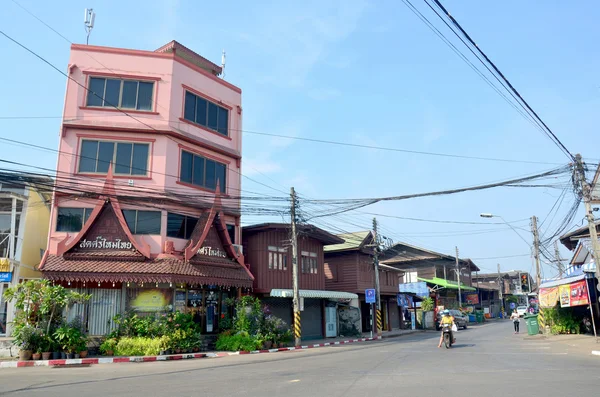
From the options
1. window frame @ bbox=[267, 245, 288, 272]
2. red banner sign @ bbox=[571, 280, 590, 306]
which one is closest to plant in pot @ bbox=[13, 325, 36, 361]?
window frame @ bbox=[267, 245, 288, 272]

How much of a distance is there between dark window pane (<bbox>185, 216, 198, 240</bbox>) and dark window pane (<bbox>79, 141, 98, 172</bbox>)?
5017 mm

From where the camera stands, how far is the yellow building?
21.4 metres

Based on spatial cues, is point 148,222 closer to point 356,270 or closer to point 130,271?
point 130,271

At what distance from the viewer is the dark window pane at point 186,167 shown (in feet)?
78.9

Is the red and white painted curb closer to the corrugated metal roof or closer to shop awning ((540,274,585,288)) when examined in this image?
the corrugated metal roof

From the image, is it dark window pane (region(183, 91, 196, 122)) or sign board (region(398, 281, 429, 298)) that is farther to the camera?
sign board (region(398, 281, 429, 298))

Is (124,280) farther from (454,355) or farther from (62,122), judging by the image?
(454,355)

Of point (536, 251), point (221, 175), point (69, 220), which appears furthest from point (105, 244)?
point (536, 251)

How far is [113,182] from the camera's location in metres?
22.1

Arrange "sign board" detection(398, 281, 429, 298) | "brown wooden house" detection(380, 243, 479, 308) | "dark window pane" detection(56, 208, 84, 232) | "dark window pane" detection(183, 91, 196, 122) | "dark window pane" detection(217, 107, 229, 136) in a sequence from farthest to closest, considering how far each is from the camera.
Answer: "brown wooden house" detection(380, 243, 479, 308)
"sign board" detection(398, 281, 429, 298)
"dark window pane" detection(217, 107, 229, 136)
"dark window pane" detection(183, 91, 196, 122)
"dark window pane" detection(56, 208, 84, 232)

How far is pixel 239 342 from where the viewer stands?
72.2ft

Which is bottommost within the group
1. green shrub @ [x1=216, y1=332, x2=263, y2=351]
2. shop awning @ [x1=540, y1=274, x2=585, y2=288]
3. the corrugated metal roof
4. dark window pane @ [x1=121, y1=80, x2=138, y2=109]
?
green shrub @ [x1=216, y1=332, x2=263, y2=351]

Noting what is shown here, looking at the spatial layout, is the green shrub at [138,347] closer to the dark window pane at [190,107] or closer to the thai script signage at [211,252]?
the thai script signage at [211,252]

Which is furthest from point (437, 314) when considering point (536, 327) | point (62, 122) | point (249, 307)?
point (62, 122)
